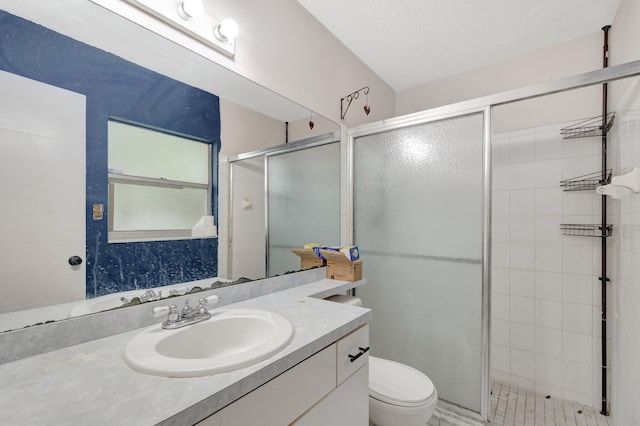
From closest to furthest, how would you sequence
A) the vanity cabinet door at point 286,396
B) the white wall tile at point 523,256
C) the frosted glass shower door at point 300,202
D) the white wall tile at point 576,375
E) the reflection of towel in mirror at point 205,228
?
the vanity cabinet door at point 286,396 → the reflection of towel in mirror at point 205,228 → the frosted glass shower door at point 300,202 → the white wall tile at point 576,375 → the white wall tile at point 523,256

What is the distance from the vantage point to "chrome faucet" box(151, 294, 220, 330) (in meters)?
0.93

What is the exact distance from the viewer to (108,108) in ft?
3.01

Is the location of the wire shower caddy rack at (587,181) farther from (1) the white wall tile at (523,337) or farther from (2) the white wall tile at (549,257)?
(1) the white wall tile at (523,337)

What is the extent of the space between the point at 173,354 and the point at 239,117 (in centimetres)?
100

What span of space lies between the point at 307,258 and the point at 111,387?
3.83ft

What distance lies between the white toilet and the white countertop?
0.63 m

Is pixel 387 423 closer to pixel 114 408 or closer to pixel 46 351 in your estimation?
pixel 114 408

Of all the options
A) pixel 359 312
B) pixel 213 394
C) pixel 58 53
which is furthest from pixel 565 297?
pixel 58 53

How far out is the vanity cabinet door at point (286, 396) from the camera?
0.64 m

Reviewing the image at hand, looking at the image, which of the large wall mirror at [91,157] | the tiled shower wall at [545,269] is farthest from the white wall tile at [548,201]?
the large wall mirror at [91,157]

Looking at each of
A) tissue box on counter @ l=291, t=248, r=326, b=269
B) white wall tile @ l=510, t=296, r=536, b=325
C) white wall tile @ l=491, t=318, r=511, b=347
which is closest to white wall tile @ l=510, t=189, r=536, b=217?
white wall tile @ l=510, t=296, r=536, b=325

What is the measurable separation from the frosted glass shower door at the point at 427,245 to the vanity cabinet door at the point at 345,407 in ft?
2.65

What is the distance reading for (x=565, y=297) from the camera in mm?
1971

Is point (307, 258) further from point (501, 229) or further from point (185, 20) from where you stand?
point (501, 229)
